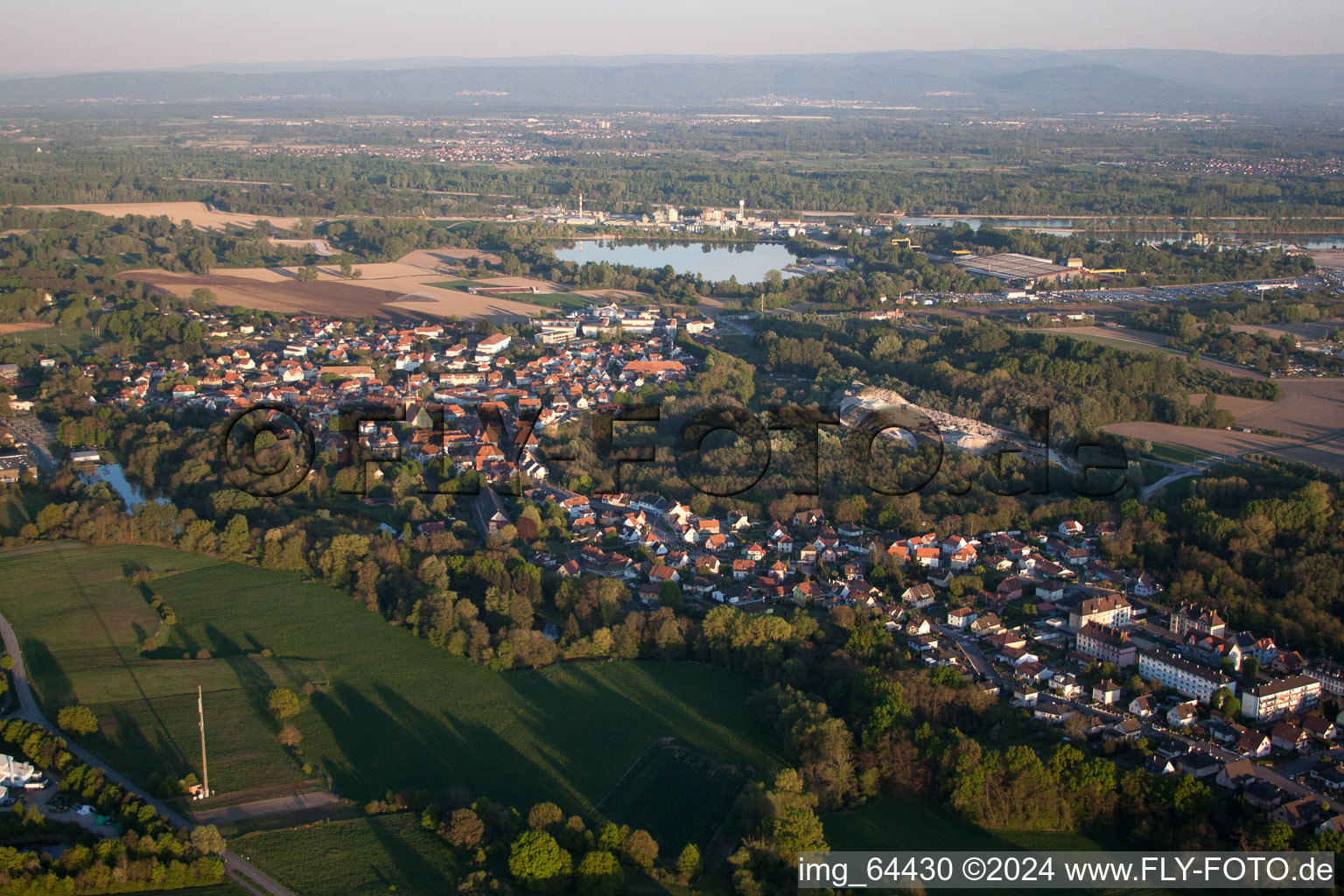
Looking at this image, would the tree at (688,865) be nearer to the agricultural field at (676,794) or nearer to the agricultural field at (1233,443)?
the agricultural field at (676,794)

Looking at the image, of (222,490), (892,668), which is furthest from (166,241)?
(892,668)

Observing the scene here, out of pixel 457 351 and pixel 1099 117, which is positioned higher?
pixel 1099 117

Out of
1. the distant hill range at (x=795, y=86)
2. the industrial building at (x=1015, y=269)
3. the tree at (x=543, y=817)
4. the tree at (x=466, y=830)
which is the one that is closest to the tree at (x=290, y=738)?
the tree at (x=466, y=830)

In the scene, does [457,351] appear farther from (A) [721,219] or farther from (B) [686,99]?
(B) [686,99]

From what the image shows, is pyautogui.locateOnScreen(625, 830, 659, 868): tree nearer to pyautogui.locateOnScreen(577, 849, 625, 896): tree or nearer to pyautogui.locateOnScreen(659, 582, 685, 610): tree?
pyautogui.locateOnScreen(577, 849, 625, 896): tree

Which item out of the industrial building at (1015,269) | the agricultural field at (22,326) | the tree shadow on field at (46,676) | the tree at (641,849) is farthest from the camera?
the industrial building at (1015,269)
